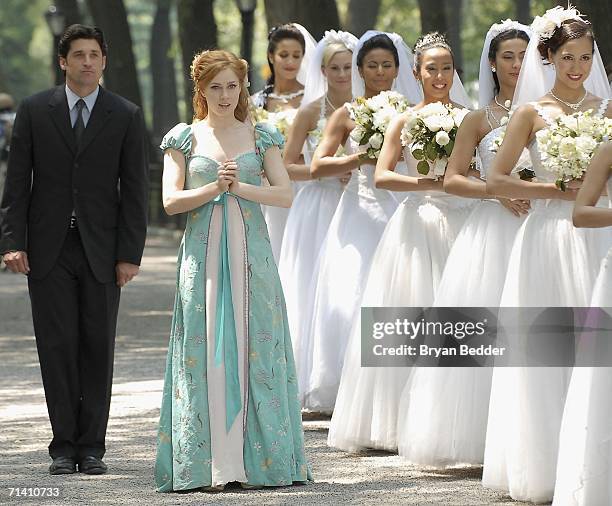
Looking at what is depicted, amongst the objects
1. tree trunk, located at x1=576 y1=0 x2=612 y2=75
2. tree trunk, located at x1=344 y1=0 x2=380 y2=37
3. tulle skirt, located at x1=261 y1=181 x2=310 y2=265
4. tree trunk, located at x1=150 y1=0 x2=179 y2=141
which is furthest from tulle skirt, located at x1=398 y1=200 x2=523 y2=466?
tree trunk, located at x1=150 y1=0 x2=179 y2=141

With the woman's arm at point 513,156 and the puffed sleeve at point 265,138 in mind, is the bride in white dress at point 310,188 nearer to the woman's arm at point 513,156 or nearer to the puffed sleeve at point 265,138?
the puffed sleeve at point 265,138

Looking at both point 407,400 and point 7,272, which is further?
point 7,272

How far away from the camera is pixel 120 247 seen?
9477 mm

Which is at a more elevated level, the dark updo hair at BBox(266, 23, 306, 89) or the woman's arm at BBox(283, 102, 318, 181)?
the dark updo hair at BBox(266, 23, 306, 89)

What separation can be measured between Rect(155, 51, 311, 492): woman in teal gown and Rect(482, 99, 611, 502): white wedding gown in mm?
1126

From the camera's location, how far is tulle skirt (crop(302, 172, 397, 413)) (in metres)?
11.9

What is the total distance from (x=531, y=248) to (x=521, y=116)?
684 mm

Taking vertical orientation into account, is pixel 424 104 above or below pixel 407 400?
above

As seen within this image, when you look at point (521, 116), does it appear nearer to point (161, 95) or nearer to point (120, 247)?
point (120, 247)

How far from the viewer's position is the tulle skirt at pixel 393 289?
10469 millimetres

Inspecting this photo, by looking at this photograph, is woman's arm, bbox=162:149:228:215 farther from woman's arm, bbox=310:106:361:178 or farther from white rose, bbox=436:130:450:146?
woman's arm, bbox=310:106:361:178

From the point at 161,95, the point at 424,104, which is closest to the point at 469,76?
the point at 161,95

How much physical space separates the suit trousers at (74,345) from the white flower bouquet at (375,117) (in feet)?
8.41

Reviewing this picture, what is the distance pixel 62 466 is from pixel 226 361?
1.20 meters
